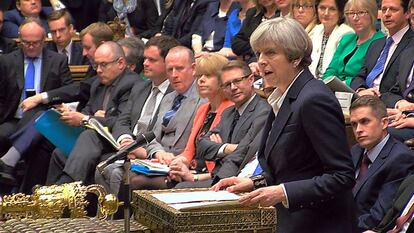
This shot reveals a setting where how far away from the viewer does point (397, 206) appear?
6184 millimetres

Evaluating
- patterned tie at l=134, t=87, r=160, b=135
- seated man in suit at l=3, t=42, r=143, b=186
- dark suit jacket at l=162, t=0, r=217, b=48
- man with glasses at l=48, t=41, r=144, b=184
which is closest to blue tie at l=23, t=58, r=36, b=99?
seated man in suit at l=3, t=42, r=143, b=186

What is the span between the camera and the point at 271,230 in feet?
14.6

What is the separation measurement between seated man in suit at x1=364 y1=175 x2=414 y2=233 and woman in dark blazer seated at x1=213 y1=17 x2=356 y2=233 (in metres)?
1.45

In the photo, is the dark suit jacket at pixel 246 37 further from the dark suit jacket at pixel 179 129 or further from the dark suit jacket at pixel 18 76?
the dark suit jacket at pixel 18 76

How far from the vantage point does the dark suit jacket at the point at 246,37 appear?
969 centimetres

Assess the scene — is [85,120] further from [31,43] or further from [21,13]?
[21,13]

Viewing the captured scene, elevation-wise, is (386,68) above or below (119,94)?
above

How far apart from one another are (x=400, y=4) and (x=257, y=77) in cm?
139

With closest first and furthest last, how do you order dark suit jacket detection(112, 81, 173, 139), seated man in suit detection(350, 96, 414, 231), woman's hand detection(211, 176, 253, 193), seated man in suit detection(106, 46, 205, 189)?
woman's hand detection(211, 176, 253, 193)
seated man in suit detection(350, 96, 414, 231)
seated man in suit detection(106, 46, 205, 189)
dark suit jacket detection(112, 81, 173, 139)

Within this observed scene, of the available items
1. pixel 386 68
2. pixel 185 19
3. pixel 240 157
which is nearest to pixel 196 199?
Answer: pixel 240 157

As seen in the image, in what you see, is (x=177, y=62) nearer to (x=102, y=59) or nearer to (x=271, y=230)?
(x=102, y=59)

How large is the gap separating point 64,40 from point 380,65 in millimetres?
4286

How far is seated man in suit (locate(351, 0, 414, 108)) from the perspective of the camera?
805cm

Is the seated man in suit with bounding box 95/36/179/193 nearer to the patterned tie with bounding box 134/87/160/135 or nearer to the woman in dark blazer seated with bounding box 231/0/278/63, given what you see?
the patterned tie with bounding box 134/87/160/135
